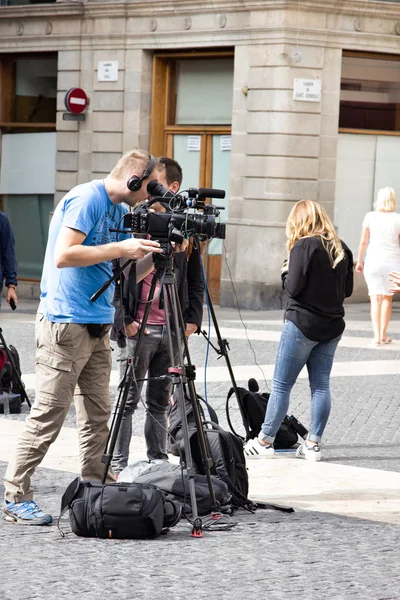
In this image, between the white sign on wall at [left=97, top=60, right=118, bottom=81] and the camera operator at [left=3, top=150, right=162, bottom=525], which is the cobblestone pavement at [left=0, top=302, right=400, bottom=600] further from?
the white sign on wall at [left=97, top=60, right=118, bottom=81]

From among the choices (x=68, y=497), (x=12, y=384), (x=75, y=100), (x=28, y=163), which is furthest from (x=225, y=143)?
(x=68, y=497)

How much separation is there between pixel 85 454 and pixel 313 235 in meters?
2.39

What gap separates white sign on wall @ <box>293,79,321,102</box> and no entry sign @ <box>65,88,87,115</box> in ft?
12.8

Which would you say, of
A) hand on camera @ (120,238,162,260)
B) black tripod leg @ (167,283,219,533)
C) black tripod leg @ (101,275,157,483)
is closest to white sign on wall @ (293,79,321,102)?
black tripod leg @ (101,275,157,483)

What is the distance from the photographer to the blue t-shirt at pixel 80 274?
243 inches

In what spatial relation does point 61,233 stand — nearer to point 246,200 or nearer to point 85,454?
point 85,454

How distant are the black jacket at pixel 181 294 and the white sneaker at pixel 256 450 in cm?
103

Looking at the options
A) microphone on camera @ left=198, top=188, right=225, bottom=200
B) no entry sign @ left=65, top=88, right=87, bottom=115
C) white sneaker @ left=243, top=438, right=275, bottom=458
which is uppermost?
no entry sign @ left=65, top=88, right=87, bottom=115

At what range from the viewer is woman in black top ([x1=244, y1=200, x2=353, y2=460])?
26.6 ft

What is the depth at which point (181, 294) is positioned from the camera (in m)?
7.62

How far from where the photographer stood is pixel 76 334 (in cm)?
624

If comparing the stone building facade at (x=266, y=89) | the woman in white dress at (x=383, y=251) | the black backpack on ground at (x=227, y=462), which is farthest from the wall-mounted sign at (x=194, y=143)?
the black backpack on ground at (x=227, y=462)

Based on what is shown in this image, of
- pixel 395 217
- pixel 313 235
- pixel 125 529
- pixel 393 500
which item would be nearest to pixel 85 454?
pixel 125 529

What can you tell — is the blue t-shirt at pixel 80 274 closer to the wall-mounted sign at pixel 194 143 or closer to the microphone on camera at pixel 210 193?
Answer: the microphone on camera at pixel 210 193
